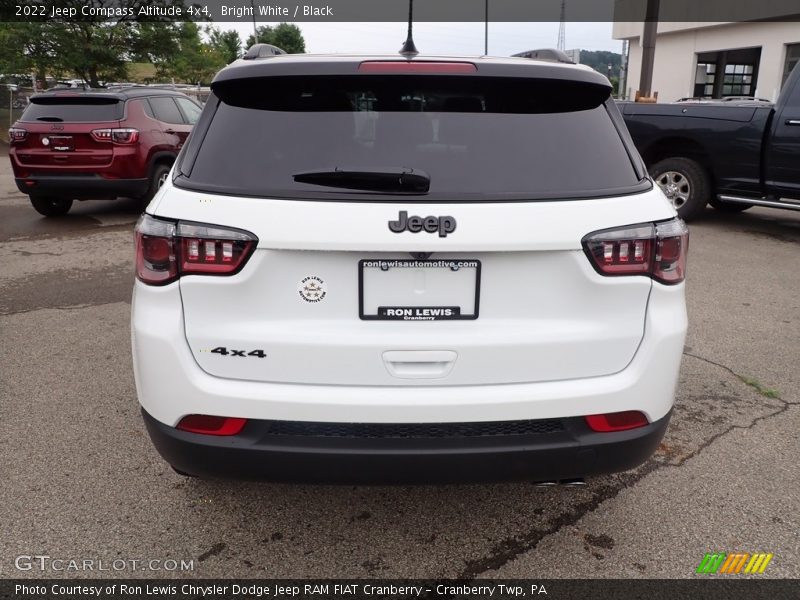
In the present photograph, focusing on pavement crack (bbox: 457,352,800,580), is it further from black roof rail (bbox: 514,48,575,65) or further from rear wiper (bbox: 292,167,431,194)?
black roof rail (bbox: 514,48,575,65)

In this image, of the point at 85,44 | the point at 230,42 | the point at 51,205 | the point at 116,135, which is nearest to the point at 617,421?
the point at 116,135

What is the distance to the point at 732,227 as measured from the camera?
29.6 feet

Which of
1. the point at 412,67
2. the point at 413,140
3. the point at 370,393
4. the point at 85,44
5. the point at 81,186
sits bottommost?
the point at 81,186

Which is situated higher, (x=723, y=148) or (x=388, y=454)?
(x=723, y=148)

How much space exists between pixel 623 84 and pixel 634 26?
582 centimetres

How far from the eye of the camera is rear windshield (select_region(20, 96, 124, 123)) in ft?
28.4

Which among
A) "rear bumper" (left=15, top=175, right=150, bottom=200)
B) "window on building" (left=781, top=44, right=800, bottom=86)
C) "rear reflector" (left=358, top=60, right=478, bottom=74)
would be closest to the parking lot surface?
"rear reflector" (left=358, top=60, right=478, bottom=74)

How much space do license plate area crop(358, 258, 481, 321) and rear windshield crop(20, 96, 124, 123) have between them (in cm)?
784

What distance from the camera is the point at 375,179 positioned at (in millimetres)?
2098

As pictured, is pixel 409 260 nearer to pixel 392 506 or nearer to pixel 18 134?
pixel 392 506

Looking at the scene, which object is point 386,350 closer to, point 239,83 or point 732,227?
point 239,83

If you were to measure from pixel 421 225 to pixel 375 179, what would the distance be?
224 mm

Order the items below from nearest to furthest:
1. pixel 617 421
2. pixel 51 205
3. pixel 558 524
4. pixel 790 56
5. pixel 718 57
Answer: pixel 617 421, pixel 558 524, pixel 51 205, pixel 790 56, pixel 718 57

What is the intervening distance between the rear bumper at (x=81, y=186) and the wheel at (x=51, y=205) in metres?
0.36
